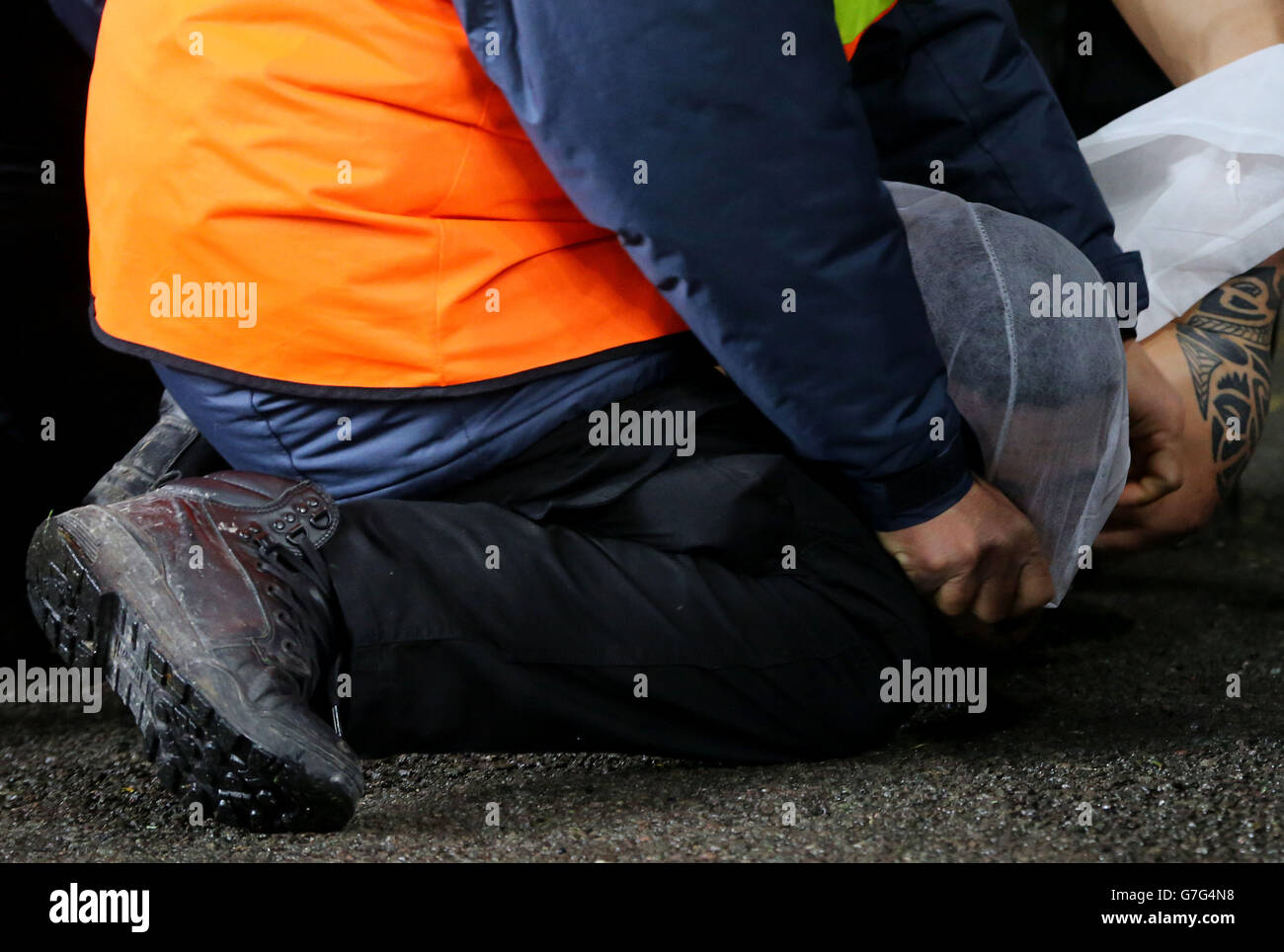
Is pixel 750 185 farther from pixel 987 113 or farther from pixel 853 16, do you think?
pixel 987 113

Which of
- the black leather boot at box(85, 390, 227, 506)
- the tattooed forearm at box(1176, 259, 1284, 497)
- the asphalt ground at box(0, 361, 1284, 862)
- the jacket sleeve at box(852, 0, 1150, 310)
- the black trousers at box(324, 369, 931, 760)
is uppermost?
the jacket sleeve at box(852, 0, 1150, 310)

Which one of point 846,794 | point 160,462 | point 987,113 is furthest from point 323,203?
point 987,113

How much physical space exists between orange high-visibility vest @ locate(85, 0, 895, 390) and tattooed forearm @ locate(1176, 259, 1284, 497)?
0.75 metres

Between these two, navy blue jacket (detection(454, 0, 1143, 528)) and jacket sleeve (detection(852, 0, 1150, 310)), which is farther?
jacket sleeve (detection(852, 0, 1150, 310))

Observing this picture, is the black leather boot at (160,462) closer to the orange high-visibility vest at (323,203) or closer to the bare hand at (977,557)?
the orange high-visibility vest at (323,203)

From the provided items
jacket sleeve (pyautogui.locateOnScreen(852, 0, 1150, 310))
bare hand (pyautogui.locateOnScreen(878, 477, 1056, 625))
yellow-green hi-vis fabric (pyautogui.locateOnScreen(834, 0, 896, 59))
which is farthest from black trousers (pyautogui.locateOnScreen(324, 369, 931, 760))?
jacket sleeve (pyautogui.locateOnScreen(852, 0, 1150, 310))

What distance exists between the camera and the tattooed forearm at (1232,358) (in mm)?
1349

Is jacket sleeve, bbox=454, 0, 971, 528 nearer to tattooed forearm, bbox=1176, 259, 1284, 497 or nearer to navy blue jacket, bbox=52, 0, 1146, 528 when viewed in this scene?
navy blue jacket, bbox=52, 0, 1146, 528

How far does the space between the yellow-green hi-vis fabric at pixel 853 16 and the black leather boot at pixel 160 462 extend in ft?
2.19

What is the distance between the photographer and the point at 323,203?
0.85 m

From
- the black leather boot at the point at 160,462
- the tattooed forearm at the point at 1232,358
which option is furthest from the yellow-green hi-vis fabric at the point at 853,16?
the black leather boot at the point at 160,462

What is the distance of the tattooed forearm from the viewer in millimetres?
1349

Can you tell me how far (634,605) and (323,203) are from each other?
0.36 m
